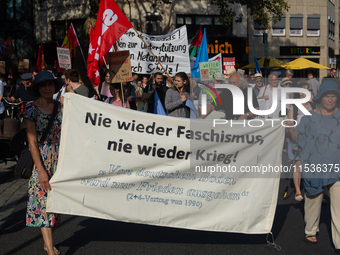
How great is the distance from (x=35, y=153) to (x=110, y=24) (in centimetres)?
467

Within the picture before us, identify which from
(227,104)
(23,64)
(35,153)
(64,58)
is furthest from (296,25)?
(35,153)

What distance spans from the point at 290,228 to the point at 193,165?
1.88 metres

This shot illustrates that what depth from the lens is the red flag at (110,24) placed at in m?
8.16

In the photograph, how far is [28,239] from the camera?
495cm

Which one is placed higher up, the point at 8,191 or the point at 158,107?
the point at 158,107

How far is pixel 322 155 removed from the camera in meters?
4.71

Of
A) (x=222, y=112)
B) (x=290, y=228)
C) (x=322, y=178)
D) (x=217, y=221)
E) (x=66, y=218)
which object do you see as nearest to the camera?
(x=217, y=221)

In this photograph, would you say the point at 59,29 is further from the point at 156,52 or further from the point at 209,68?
the point at 209,68

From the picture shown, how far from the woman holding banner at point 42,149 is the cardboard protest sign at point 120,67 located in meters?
3.84

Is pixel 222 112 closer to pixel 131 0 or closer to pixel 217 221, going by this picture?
pixel 217 221

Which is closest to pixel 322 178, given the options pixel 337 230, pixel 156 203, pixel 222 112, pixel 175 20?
pixel 337 230

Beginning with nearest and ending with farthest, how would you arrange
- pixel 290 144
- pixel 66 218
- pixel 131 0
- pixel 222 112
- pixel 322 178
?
pixel 322 178, pixel 66 218, pixel 222 112, pixel 290 144, pixel 131 0

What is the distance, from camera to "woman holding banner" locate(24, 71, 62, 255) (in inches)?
165

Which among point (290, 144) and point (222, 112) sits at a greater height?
point (222, 112)
